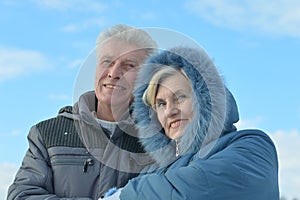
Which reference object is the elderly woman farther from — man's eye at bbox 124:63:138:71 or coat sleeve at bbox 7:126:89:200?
coat sleeve at bbox 7:126:89:200

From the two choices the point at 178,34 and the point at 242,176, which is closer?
the point at 242,176

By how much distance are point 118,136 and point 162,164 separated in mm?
535

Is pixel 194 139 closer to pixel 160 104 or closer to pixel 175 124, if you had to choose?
pixel 175 124

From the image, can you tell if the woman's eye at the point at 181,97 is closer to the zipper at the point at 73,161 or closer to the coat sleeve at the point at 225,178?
the coat sleeve at the point at 225,178

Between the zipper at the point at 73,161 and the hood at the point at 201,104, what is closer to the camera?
the hood at the point at 201,104

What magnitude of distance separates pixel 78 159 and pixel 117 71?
0.58 metres

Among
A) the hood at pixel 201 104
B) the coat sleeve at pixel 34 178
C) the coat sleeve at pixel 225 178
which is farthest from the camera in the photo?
the coat sleeve at pixel 34 178

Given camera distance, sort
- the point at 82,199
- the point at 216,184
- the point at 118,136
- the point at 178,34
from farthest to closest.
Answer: the point at 118,136, the point at 82,199, the point at 178,34, the point at 216,184

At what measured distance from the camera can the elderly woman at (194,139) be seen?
2844 mm

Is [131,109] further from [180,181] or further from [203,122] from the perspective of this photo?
[180,181]

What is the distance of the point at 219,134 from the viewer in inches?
126

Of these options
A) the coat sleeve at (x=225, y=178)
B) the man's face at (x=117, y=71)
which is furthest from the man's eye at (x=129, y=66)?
the coat sleeve at (x=225, y=178)

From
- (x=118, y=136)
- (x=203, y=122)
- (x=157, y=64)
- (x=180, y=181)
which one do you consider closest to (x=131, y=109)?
(x=118, y=136)

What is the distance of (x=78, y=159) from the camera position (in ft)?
12.6
